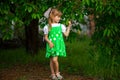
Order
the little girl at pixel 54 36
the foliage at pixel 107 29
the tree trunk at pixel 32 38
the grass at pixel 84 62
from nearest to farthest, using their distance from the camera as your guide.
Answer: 1. the foliage at pixel 107 29
2. the little girl at pixel 54 36
3. the grass at pixel 84 62
4. the tree trunk at pixel 32 38

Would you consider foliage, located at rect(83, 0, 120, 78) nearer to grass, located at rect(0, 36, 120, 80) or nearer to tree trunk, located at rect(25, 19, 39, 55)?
grass, located at rect(0, 36, 120, 80)

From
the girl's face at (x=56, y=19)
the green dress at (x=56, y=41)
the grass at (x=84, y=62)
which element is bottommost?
the grass at (x=84, y=62)

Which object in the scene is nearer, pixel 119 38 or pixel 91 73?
pixel 119 38

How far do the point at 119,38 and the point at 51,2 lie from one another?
1.53 m

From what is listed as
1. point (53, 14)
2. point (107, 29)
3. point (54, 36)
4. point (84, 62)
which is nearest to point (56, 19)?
point (53, 14)

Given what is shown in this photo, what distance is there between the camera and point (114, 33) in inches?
285

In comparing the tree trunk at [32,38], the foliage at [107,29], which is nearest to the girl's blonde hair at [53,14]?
the foliage at [107,29]

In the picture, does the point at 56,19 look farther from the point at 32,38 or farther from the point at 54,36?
the point at 32,38

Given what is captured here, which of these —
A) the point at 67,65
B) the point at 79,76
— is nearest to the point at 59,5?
the point at 79,76

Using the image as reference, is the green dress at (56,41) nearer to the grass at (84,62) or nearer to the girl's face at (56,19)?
the girl's face at (56,19)

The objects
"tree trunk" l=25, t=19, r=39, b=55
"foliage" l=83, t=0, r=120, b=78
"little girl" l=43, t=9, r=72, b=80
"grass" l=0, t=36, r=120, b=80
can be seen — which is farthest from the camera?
"tree trunk" l=25, t=19, r=39, b=55

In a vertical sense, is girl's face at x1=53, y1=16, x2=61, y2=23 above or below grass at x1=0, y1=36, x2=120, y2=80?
above

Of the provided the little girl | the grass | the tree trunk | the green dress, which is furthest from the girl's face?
the tree trunk

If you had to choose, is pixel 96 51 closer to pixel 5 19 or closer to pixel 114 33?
pixel 114 33
